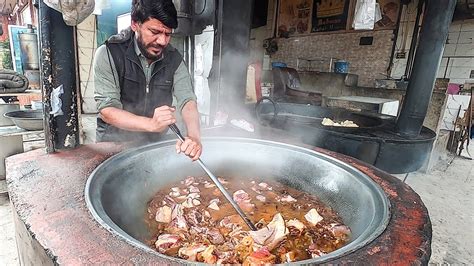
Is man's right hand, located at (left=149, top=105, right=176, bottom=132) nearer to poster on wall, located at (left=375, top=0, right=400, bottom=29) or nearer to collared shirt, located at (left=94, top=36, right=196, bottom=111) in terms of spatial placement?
collared shirt, located at (left=94, top=36, right=196, bottom=111)

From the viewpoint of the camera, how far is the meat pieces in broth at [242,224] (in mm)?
1281

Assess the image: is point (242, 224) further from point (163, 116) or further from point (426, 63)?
point (426, 63)

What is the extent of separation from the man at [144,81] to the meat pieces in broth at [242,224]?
37 centimetres

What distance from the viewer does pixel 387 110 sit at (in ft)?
18.6

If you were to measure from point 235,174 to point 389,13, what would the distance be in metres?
8.53


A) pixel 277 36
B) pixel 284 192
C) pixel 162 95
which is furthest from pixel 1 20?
pixel 284 192

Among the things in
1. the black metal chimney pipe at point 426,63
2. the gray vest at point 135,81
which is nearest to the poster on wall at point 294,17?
the black metal chimney pipe at point 426,63

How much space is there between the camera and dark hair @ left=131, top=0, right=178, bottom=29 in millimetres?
2007

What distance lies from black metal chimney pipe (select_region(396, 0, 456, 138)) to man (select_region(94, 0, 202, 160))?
239cm

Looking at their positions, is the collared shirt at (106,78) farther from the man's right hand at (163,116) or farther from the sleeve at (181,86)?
the man's right hand at (163,116)

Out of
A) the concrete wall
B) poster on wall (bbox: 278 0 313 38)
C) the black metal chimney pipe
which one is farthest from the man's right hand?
poster on wall (bbox: 278 0 313 38)

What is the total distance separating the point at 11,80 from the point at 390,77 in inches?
377

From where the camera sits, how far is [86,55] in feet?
23.5

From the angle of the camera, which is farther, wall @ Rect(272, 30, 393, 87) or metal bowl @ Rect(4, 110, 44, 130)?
wall @ Rect(272, 30, 393, 87)
